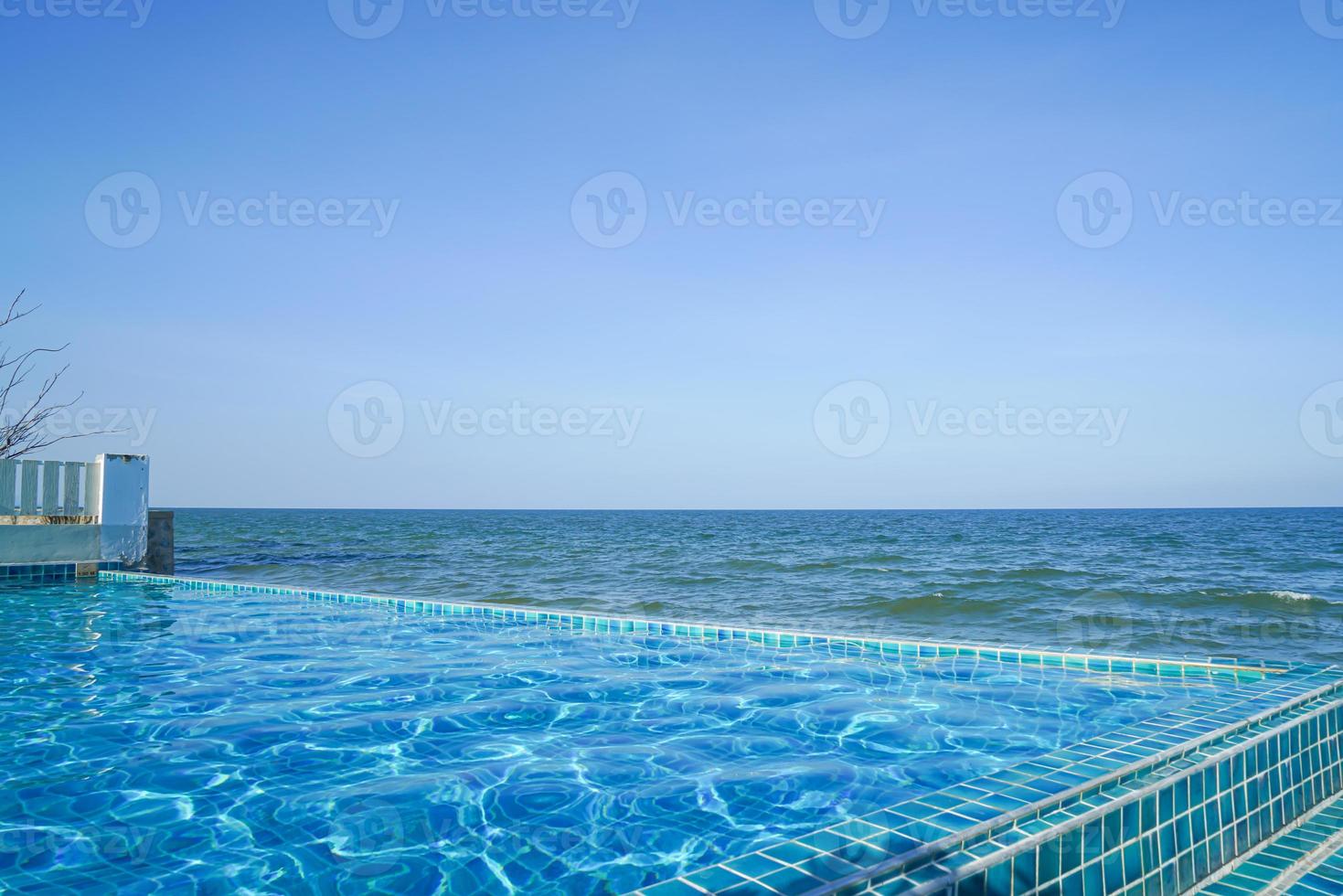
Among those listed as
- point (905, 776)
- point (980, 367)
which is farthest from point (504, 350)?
point (905, 776)

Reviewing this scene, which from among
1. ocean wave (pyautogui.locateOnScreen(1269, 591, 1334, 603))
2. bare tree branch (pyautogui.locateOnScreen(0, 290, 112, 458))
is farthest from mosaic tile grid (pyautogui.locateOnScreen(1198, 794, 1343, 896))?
ocean wave (pyautogui.locateOnScreen(1269, 591, 1334, 603))

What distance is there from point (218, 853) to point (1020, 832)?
290 centimetres

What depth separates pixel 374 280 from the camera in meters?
15.5

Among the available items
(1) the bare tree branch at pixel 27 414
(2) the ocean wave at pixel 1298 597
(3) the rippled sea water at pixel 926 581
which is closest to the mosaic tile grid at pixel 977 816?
(3) the rippled sea water at pixel 926 581

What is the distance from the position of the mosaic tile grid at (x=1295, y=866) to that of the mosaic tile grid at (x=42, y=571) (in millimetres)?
14215

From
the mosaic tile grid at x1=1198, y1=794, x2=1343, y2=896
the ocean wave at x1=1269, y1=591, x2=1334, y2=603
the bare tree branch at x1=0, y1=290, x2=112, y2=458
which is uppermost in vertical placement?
Answer: the bare tree branch at x1=0, y1=290, x2=112, y2=458

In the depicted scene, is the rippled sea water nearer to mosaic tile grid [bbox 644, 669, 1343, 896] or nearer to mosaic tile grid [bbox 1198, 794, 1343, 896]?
→ mosaic tile grid [bbox 1198, 794, 1343, 896]

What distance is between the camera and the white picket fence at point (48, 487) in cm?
1198

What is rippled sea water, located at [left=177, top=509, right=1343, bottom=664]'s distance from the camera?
15.0 m

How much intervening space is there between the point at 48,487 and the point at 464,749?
11339 mm

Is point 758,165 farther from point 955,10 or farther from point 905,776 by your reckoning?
point 905,776

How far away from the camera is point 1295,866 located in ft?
10.2

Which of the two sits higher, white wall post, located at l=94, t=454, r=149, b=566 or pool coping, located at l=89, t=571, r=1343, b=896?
white wall post, located at l=94, t=454, r=149, b=566

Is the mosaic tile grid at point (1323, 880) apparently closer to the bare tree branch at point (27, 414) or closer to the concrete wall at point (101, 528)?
the concrete wall at point (101, 528)
